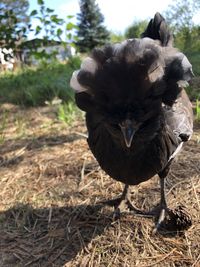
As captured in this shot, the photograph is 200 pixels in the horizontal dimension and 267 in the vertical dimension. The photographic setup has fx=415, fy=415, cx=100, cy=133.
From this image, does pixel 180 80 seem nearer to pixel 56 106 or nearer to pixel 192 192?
pixel 192 192

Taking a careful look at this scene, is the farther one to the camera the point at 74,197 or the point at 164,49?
the point at 74,197

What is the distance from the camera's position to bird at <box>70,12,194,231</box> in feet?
7.40

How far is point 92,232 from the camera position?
3010 mm

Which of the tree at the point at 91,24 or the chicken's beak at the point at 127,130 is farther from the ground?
the chicken's beak at the point at 127,130

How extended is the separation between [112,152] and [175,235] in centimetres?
77

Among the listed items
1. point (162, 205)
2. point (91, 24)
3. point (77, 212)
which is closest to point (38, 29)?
point (77, 212)

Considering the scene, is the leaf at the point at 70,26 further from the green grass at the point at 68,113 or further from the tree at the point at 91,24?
the tree at the point at 91,24

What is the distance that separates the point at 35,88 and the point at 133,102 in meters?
4.73

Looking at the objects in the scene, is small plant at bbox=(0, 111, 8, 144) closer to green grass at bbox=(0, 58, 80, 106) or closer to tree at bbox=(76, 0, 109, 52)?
green grass at bbox=(0, 58, 80, 106)

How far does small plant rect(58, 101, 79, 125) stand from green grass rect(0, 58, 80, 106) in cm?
47

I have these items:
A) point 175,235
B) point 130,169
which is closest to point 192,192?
point 175,235

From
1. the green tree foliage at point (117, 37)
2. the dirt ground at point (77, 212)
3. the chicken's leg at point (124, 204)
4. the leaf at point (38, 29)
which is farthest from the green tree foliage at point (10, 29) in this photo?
the green tree foliage at point (117, 37)

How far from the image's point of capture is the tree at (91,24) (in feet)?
105

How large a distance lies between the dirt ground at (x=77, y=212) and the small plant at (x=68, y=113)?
0.63 m
